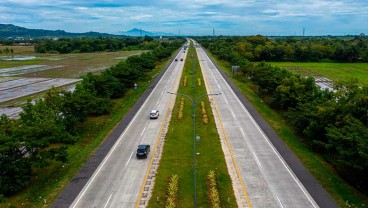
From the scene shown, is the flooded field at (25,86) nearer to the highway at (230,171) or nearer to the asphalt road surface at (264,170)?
the highway at (230,171)

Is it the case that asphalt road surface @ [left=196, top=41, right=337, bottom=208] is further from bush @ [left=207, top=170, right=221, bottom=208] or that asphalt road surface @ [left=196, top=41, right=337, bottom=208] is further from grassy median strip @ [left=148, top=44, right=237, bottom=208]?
bush @ [left=207, top=170, right=221, bottom=208]

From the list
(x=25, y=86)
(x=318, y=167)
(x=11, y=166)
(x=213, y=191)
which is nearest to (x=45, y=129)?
(x=11, y=166)

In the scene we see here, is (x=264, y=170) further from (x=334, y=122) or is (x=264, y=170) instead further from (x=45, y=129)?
(x=45, y=129)

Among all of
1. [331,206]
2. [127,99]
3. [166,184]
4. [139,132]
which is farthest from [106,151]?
[127,99]

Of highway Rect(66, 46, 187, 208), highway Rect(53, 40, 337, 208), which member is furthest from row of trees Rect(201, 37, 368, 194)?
highway Rect(66, 46, 187, 208)

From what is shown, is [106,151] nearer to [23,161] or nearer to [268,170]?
[23,161]

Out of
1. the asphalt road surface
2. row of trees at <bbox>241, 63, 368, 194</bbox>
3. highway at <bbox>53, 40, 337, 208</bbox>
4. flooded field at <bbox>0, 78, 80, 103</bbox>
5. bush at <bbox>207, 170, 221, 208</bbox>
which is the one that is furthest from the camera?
flooded field at <bbox>0, 78, 80, 103</bbox>
